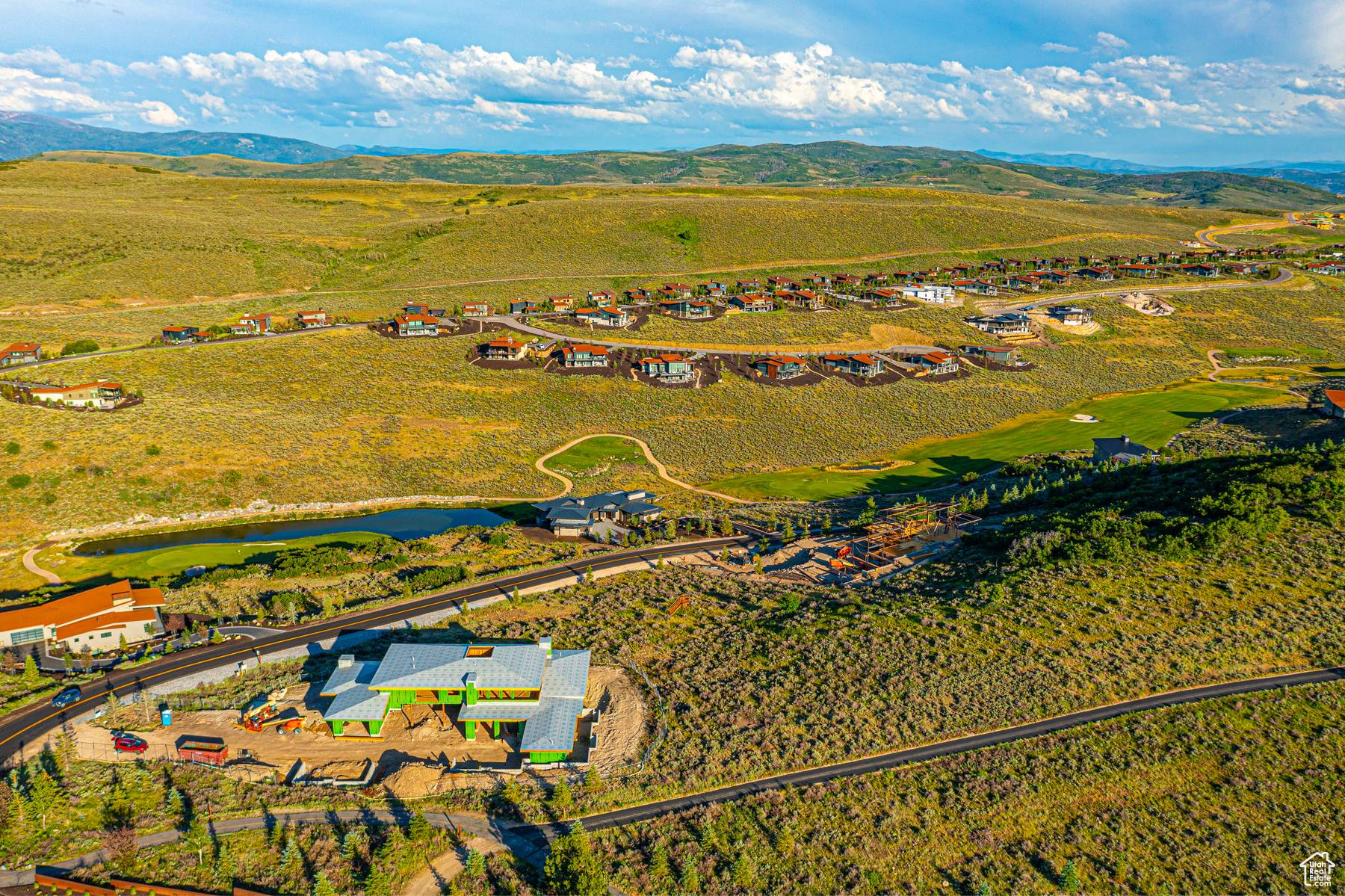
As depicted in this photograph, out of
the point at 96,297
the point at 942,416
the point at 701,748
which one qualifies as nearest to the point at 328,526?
the point at 701,748

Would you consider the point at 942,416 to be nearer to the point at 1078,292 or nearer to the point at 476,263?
the point at 1078,292

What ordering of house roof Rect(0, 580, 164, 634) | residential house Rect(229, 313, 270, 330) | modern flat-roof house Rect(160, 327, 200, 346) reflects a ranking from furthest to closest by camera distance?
1. residential house Rect(229, 313, 270, 330)
2. modern flat-roof house Rect(160, 327, 200, 346)
3. house roof Rect(0, 580, 164, 634)

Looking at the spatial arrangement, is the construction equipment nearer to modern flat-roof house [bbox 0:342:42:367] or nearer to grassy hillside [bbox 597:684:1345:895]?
grassy hillside [bbox 597:684:1345:895]

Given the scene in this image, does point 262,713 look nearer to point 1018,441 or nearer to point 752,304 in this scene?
point 1018,441

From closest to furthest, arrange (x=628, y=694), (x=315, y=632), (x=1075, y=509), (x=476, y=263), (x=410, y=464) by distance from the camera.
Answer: (x=628, y=694) < (x=315, y=632) < (x=1075, y=509) < (x=410, y=464) < (x=476, y=263)

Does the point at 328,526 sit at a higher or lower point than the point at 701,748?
lower

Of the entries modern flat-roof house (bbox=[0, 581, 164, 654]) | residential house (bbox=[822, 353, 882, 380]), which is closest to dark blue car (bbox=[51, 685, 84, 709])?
modern flat-roof house (bbox=[0, 581, 164, 654])
